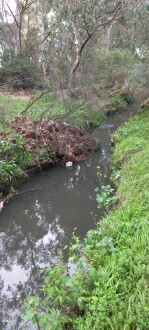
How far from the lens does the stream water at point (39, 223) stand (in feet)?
15.5

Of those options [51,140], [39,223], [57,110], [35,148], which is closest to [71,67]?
[57,110]

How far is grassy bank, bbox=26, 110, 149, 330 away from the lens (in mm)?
3008

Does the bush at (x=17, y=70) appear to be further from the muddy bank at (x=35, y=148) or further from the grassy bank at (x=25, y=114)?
the muddy bank at (x=35, y=148)

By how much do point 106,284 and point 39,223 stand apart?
3.61m

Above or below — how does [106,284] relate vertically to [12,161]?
below

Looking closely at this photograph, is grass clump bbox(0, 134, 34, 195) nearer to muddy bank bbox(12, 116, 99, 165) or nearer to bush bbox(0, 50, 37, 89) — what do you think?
muddy bank bbox(12, 116, 99, 165)

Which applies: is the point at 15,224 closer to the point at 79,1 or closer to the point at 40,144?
the point at 40,144

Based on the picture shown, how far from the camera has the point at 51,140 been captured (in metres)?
9.91

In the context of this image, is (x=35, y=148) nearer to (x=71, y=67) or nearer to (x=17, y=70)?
(x=71, y=67)

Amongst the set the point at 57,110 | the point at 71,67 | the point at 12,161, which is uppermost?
the point at 71,67

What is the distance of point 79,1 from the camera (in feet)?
41.2

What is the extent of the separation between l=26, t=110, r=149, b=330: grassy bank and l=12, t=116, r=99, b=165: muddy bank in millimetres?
4943

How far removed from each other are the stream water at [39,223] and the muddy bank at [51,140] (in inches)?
15.8

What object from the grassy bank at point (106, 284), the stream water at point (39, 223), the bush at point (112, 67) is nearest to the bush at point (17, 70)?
the bush at point (112, 67)
